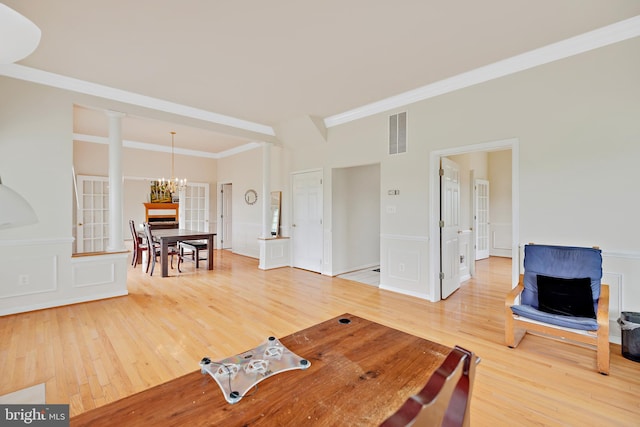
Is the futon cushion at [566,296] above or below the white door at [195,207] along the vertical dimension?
below

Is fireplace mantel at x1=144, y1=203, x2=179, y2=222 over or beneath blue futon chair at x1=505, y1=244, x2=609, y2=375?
over

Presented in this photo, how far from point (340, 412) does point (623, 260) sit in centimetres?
327

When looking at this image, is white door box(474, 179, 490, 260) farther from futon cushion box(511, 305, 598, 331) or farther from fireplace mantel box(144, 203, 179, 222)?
fireplace mantel box(144, 203, 179, 222)

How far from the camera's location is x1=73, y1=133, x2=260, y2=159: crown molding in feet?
21.2

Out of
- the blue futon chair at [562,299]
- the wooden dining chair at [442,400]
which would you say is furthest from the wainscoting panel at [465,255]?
the wooden dining chair at [442,400]

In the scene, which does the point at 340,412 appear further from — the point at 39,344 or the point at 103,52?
the point at 103,52

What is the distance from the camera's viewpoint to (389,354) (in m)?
1.22

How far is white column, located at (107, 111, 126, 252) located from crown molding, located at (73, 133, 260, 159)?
2.76 m

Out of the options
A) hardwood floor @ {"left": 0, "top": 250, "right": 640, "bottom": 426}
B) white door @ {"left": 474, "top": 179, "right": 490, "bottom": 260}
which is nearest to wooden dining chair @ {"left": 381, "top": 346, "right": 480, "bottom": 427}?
hardwood floor @ {"left": 0, "top": 250, "right": 640, "bottom": 426}

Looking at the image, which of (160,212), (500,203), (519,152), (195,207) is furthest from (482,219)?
(160,212)

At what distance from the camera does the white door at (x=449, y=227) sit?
4102mm

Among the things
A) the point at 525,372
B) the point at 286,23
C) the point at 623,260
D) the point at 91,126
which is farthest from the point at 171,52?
the point at 623,260

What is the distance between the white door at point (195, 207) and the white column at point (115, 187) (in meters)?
3.83

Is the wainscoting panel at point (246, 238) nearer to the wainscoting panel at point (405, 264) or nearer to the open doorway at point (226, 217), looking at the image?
the open doorway at point (226, 217)
